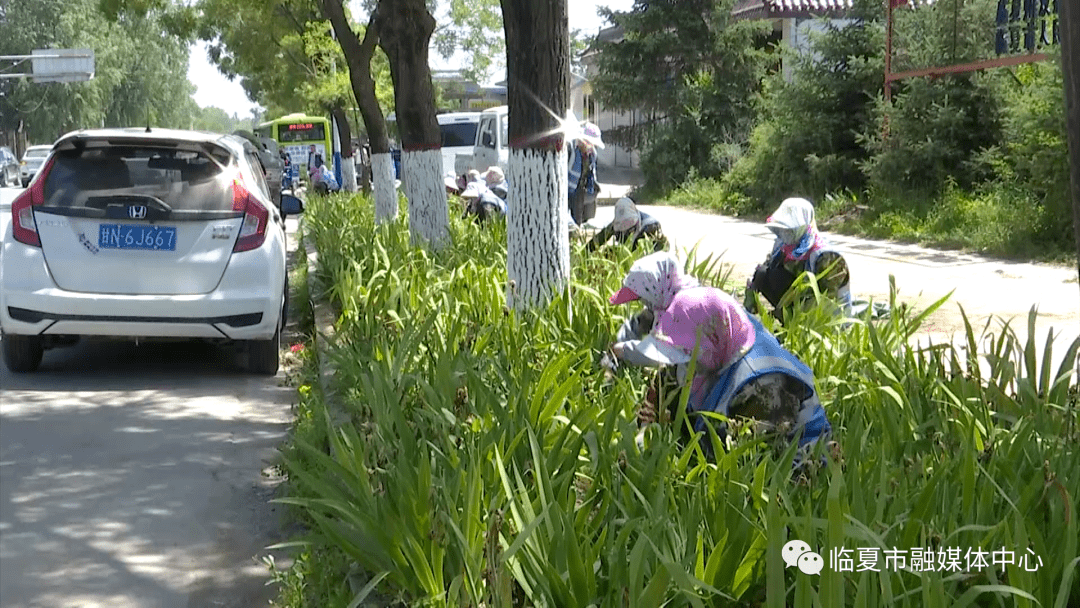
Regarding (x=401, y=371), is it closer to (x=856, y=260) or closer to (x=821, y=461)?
(x=821, y=461)

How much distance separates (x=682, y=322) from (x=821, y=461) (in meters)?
0.66

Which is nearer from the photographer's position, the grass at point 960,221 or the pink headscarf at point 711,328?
the pink headscarf at point 711,328

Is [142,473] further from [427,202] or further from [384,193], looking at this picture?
[384,193]

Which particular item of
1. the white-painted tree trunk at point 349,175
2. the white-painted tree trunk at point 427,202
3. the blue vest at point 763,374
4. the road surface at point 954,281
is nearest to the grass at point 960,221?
the road surface at point 954,281

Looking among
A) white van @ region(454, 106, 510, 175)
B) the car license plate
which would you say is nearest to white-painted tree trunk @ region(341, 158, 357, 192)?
white van @ region(454, 106, 510, 175)

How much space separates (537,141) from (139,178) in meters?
2.68

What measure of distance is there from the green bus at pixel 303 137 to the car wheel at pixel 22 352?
139 ft

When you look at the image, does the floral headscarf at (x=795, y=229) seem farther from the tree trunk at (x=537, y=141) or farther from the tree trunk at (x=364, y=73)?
the tree trunk at (x=364, y=73)

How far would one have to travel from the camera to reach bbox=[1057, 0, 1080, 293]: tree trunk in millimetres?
3188

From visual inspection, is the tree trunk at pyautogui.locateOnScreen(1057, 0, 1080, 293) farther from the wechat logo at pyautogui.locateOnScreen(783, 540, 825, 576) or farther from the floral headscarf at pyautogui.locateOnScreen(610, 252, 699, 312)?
the floral headscarf at pyautogui.locateOnScreen(610, 252, 699, 312)

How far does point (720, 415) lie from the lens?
3.89 metres

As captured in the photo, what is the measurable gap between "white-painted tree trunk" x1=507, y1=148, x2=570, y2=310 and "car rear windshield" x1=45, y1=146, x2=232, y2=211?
217cm

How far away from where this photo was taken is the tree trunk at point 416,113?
11117 mm

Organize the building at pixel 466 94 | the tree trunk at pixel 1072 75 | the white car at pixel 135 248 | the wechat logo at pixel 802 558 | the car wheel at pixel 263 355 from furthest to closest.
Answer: the building at pixel 466 94
the car wheel at pixel 263 355
the white car at pixel 135 248
the tree trunk at pixel 1072 75
the wechat logo at pixel 802 558
